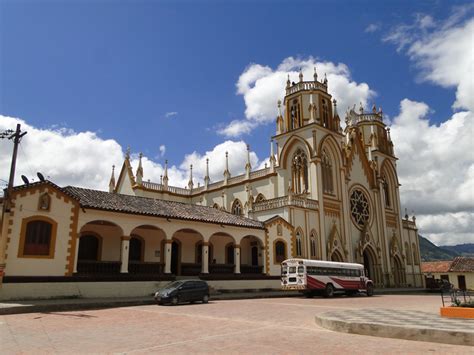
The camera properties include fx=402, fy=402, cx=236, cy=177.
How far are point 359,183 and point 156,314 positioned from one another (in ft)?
113

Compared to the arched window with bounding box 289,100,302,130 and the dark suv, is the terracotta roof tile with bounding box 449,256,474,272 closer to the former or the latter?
the arched window with bounding box 289,100,302,130

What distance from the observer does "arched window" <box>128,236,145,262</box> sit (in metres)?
28.0

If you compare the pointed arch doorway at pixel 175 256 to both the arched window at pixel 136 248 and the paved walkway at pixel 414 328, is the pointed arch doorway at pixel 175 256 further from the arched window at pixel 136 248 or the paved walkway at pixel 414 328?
the paved walkway at pixel 414 328

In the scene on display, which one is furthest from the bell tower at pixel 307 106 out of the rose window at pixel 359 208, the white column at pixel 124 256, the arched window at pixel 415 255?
the white column at pixel 124 256

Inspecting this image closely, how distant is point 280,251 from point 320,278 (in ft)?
22.5

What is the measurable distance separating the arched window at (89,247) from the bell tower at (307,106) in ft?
77.1

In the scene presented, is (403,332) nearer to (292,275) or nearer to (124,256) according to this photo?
(292,275)

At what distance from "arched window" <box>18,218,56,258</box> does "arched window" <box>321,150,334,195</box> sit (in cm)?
2614

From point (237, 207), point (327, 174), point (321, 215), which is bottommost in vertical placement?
point (321, 215)

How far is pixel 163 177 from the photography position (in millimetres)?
50781

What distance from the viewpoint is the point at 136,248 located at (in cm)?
2819

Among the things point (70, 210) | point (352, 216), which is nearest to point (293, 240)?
point (352, 216)

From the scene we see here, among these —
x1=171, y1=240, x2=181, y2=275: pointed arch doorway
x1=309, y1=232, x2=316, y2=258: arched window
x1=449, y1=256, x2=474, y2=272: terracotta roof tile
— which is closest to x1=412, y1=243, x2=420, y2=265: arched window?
x1=449, y1=256, x2=474, y2=272: terracotta roof tile

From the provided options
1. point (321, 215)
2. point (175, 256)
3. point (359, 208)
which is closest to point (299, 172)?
point (321, 215)
